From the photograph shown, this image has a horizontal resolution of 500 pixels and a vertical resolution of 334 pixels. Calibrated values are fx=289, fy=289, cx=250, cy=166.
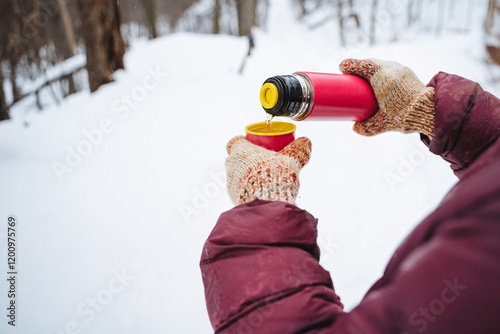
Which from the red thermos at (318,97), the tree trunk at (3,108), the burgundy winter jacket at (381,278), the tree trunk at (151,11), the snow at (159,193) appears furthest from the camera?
the tree trunk at (151,11)

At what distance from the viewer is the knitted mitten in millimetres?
1167

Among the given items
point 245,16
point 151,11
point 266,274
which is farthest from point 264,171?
point 151,11

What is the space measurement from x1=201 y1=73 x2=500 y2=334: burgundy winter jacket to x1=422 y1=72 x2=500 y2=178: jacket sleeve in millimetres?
45

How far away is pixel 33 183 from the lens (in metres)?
2.43

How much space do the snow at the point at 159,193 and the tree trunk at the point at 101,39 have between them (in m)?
0.35

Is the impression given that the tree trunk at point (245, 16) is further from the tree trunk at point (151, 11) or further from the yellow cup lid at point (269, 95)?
the yellow cup lid at point (269, 95)

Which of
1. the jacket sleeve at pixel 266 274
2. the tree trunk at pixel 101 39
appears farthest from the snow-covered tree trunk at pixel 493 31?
the tree trunk at pixel 101 39

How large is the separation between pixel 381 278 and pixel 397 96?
3.05 ft

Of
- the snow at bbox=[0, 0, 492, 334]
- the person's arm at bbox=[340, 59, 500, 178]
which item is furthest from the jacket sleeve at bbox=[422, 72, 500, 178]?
the snow at bbox=[0, 0, 492, 334]

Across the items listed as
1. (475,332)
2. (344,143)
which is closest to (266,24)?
(344,143)

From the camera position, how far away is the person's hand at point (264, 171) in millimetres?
906

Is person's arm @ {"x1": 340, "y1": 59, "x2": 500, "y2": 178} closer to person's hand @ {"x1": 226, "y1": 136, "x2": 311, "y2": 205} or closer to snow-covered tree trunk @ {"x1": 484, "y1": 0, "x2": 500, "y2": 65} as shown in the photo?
person's hand @ {"x1": 226, "y1": 136, "x2": 311, "y2": 205}

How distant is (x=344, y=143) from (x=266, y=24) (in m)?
13.8

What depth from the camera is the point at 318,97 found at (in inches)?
43.1
